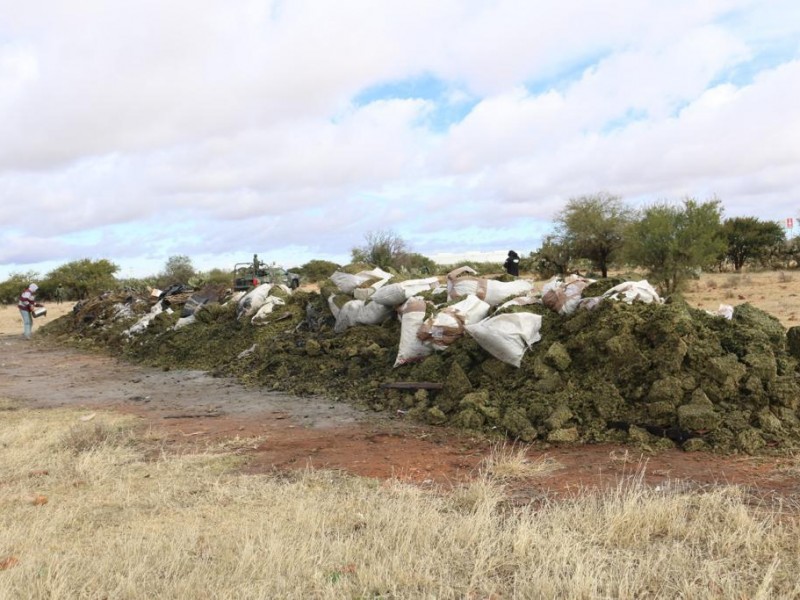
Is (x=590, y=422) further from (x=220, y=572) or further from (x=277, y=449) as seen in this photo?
(x=220, y=572)

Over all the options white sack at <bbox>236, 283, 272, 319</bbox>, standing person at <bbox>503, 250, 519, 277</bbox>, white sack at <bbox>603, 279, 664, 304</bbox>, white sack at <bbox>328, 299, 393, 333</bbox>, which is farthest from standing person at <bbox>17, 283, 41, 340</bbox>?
white sack at <bbox>603, 279, 664, 304</bbox>

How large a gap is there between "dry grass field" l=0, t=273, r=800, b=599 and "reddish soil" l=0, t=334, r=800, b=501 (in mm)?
171

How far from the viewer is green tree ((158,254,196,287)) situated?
138ft

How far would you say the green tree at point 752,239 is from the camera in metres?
32.9

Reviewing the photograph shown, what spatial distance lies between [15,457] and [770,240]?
35.9m

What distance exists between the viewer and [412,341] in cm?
812

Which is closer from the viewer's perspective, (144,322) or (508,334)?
(508,334)

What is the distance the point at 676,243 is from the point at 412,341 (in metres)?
14.8

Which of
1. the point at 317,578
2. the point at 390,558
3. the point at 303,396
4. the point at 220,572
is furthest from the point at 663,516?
the point at 303,396

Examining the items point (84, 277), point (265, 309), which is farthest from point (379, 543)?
point (84, 277)

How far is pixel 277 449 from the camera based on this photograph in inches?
227

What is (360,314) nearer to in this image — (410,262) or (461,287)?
(461,287)

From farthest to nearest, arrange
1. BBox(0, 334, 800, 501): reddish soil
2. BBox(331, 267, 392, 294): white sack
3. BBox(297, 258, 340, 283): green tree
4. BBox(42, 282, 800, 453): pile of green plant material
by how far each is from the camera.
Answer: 1. BBox(297, 258, 340, 283): green tree
2. BBox(331, 267, 392, 294): white sack
3. BBox(42, 282, 800, 453): pile of green plant material
4. BBox(0, 334, 800, 501): reddish soil

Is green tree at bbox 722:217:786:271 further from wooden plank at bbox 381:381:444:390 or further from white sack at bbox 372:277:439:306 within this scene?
wooden plank at bbox 381:381:444:390
